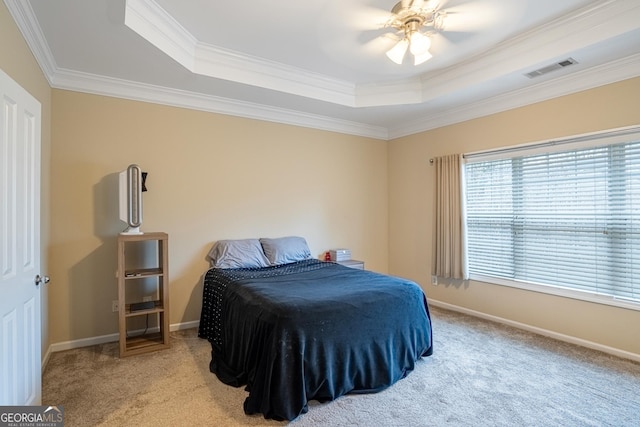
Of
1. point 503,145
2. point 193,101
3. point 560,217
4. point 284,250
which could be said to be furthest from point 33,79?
point 560,217

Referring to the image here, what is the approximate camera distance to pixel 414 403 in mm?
2168

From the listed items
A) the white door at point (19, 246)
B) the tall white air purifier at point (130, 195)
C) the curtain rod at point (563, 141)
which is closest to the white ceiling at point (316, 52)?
the curtain rod at point (563, 141)

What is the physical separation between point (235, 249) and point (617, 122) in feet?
12.7

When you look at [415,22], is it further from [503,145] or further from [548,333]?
[548,333]

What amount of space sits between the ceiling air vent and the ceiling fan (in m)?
1.08

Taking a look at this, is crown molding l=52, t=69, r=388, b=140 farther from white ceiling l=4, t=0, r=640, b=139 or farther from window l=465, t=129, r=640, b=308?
window l=465, t=129, r=640, b=308

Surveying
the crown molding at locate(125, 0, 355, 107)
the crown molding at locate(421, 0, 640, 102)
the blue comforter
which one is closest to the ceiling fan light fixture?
the crown molding at locate(421, 0, 640, 102)

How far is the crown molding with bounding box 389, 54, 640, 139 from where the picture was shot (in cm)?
281

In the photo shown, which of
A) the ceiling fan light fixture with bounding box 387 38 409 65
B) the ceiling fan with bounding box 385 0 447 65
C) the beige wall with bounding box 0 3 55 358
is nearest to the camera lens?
the beige wall with bounding box 0 3 55 358

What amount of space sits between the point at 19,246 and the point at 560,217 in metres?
4.39

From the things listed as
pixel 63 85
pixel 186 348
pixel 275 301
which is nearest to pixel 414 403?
pixel 275 301

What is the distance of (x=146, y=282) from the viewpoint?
11.0 ft

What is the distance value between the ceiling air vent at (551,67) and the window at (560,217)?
0.73 meters

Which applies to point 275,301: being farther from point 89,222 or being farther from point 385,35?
point 385,35
